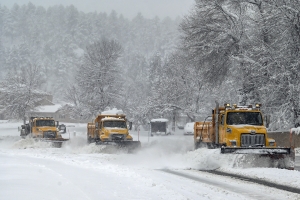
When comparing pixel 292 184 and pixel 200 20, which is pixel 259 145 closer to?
pixel 292 184

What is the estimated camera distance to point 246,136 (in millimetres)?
20312

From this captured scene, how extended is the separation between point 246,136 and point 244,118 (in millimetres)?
1065

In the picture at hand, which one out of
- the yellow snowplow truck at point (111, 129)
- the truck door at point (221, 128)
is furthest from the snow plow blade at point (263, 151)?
the yellow snowplow truck at point (111, 129)

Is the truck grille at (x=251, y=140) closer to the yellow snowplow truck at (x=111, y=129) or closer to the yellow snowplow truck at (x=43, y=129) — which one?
the yellow snowplow truck at (x=111, y=129)

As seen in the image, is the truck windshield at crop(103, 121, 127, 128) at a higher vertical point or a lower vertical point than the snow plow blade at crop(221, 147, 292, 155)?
higher

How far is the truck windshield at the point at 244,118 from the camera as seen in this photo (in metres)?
21.0

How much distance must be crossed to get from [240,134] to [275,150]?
207cm

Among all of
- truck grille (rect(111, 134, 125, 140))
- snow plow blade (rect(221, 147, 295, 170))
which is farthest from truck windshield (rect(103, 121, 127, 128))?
snow plow blade (rect(221, 147, 295, 170))

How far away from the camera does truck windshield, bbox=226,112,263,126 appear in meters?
21.0

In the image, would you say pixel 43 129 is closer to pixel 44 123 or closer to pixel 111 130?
pixel 44 123

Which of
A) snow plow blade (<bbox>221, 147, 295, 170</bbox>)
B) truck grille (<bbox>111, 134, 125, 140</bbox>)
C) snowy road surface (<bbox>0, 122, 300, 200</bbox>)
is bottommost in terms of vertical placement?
snowy road surface (<bbox>0, 122, 300, 200</bbox>)

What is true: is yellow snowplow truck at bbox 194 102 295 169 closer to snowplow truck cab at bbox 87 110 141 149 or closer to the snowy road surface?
the snowy road surface

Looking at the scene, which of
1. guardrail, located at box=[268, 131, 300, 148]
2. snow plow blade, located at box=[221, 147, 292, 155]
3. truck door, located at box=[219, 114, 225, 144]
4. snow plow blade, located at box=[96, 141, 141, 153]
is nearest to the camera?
snow plow blade, located at box=[221, 147, 292, 155]

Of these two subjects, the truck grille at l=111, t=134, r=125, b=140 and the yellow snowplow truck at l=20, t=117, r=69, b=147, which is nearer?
the truck grille at l=111, t=134, r=125, b=140
